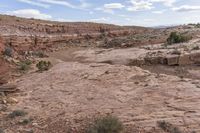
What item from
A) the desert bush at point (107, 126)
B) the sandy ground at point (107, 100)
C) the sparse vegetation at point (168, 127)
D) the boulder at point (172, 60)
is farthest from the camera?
the boulder at point (172, 60)

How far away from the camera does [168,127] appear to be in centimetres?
1004

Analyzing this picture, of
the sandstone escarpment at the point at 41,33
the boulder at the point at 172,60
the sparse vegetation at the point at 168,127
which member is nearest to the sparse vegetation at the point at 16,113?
the sparse vegetation at the point at 168,127

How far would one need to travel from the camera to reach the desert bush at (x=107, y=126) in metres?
9.72

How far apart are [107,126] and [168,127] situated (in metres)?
1.66

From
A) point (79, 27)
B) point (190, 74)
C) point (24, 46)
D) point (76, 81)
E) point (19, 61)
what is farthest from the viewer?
point (79, 27)

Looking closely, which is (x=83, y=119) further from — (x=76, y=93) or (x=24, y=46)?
(x=24, y=46)

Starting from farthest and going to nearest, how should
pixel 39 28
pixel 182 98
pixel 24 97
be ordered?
pixel 39 28 < pixel 24 97 < pixel 182 98

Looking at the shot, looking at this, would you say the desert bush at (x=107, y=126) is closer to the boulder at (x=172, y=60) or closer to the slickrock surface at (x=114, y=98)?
the slickrock surface at (x=114, y=98)

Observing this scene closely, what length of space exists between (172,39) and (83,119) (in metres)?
19.2

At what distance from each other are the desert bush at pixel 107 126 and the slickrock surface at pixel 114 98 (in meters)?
0.62

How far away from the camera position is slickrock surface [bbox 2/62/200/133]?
10852mm

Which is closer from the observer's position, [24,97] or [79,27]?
[24,97]

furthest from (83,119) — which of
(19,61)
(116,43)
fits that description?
(116,43)

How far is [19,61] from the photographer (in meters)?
24.6
